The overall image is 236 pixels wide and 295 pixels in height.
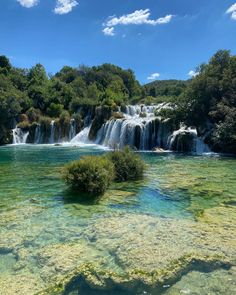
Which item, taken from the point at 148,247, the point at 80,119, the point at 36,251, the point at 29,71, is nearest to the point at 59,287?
the point at 36,251

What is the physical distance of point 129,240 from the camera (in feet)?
24.5

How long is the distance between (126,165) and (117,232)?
7114mm

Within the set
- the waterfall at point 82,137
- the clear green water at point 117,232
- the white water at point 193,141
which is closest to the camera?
the clear green water at point 117,232

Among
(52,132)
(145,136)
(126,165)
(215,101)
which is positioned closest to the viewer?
(126,165)

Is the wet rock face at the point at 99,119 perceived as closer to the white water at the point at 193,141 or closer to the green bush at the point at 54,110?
the green bush at the point at 54,110

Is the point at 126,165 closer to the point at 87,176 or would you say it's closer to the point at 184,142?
the point at 87,176

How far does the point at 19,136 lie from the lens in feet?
152

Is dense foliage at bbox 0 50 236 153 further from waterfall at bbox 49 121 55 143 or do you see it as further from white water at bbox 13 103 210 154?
white water at bbox 13 103 210 154

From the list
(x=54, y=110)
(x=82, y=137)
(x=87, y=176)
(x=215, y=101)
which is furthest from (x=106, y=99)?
(x=87, y=176)

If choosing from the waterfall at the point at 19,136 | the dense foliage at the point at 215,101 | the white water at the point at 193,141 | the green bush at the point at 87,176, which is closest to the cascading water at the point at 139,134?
the white water at the point at 193,141

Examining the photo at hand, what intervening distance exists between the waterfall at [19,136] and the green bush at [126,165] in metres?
33.9

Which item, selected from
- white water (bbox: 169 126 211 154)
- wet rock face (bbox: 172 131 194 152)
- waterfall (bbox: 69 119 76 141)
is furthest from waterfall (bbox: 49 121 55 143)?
wet rock face (bbox: 172 131 194 152)

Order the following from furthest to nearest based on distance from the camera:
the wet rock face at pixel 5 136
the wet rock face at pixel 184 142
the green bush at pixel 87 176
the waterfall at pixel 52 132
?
the waterfall at pixel 52 132 → the wet rock face at pixel 5 136 → the wet rock face at pixel 184 142 → the green bush at pixel 87 176

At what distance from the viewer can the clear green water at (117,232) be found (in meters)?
5.84
